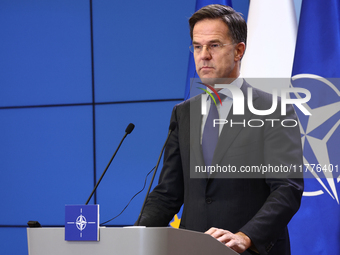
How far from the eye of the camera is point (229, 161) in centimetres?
144

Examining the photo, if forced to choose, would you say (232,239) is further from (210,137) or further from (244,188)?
(210,137)

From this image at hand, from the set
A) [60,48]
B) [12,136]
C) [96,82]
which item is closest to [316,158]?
[96,82]

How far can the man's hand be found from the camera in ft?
3.65

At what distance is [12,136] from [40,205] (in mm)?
694

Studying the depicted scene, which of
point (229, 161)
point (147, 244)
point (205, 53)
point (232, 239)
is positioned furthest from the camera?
point (205, 53)

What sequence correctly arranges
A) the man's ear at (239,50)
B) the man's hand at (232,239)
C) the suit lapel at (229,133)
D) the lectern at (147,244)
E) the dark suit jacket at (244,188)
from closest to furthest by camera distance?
the lectern at (147,244)
the man's hand at (232,239)
the dark suit jacket at (244,188)
the suit lapel at (229,133)
the man's ear at (239,50)

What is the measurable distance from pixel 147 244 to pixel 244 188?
1.94ft

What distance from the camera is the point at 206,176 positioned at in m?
1.46

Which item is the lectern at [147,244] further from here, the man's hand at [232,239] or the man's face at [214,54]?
the man's face at [214,54]

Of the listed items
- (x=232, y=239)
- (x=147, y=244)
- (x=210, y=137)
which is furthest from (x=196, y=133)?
(x=147, y=244)

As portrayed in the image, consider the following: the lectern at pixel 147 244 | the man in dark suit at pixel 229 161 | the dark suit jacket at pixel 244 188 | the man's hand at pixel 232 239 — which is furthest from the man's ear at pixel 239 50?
the lectern at pixel 147 244

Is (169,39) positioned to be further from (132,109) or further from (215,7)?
(215,7)

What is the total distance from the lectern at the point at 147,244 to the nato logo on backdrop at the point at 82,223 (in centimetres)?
2

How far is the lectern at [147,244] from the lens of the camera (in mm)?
955
